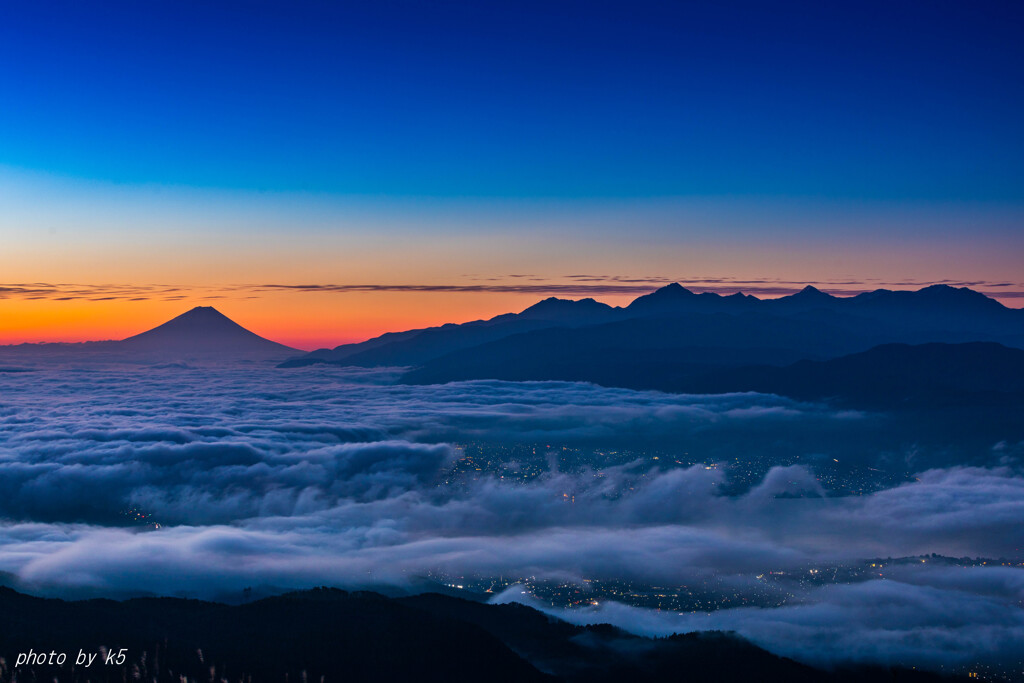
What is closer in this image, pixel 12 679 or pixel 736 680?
pixel 12 679

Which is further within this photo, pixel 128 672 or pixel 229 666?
pixel 229 666

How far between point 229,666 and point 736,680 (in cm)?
14150

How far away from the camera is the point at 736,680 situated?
200m

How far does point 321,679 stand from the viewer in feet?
651

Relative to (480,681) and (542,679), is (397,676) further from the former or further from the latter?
(542,679)

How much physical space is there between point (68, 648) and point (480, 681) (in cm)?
11353

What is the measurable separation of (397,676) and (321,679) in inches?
852

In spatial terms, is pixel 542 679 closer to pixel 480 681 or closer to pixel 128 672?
pixel 480 681

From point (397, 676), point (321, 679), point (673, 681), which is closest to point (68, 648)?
point (321, 679)

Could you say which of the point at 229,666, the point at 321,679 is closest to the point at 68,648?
the point at 229,666

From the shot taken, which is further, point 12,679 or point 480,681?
point 480,681

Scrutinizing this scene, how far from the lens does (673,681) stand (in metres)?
200

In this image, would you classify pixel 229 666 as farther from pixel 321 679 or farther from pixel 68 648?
pixel 68 648

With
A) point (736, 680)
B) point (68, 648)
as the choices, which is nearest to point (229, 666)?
point (68, 648)
